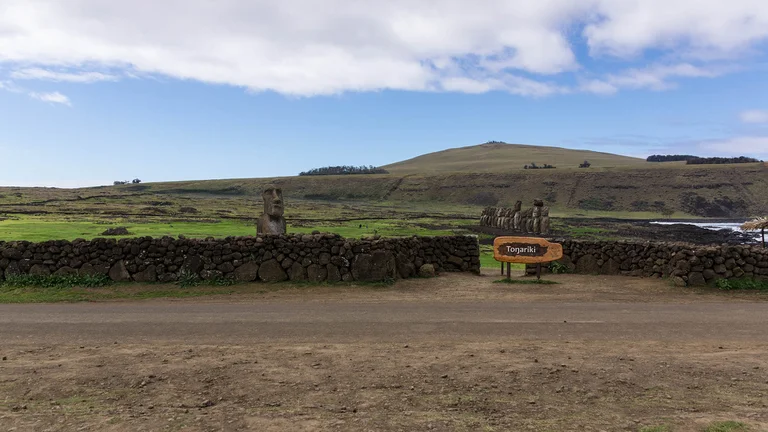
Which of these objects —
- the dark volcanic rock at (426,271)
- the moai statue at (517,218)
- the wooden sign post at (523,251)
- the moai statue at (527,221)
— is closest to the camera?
the wooden sign post at (523,251)

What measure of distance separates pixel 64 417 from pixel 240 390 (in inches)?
75.4

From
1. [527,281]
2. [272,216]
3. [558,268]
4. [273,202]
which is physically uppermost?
[273,202]

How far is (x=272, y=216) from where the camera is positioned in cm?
1906

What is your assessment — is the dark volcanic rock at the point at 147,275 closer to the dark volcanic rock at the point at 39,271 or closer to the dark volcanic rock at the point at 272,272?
the dark volcanic rock at the point at 39,271

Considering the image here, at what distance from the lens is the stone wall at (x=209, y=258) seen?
15523 millimetres

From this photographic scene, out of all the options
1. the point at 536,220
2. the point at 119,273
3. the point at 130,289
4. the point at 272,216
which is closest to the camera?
the point at 130,289

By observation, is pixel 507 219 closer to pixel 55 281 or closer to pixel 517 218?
pixel 517 218

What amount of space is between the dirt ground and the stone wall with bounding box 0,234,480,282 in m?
2.91

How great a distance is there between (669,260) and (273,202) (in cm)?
1306

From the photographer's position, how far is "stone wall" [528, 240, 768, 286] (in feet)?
49.5

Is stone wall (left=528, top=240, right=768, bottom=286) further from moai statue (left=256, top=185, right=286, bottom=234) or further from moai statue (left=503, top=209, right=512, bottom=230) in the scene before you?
moai statue (left=503, top=209, right=512, bottom=230)

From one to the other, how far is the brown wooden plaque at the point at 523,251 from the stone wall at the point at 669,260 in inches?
45.9

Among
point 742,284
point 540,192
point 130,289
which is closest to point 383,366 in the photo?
point 130,289

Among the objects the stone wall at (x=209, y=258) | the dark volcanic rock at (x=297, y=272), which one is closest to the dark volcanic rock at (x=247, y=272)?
the stone wall at (x=209, y=258)
